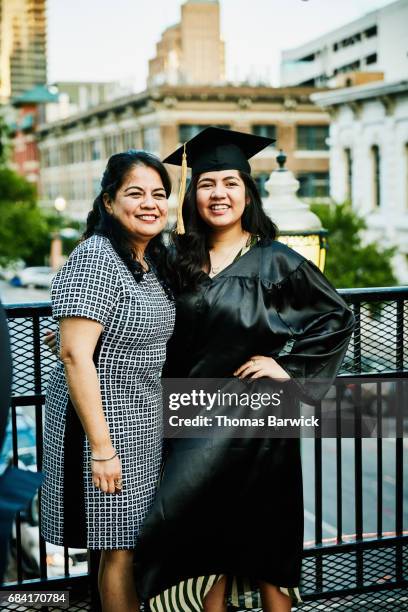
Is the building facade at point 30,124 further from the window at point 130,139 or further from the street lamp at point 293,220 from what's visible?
the street lamp at point 293,220

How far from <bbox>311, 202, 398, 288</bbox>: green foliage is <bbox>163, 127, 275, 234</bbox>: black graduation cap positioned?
21.7 meters

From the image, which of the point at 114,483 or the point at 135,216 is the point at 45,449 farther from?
the point at 135,216

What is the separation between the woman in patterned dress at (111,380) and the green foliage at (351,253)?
72.8 ft

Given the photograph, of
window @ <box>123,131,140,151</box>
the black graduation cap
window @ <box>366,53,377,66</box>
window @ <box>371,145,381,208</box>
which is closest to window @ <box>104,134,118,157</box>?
window @ <box>123,131,140,151</box>

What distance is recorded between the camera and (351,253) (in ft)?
83.0

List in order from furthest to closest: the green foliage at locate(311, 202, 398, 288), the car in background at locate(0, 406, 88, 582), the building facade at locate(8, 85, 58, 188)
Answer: the building facade at locate(8, 85, 58, 188) < the green foliage at locate(311, 202, 398, 288) < the car in background at locate(0, 406, 88, 582)

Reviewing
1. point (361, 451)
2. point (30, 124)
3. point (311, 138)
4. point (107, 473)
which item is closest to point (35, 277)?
point (311, 138)

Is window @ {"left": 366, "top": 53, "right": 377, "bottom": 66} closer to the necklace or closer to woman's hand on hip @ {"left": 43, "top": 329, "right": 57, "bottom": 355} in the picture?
the necklace

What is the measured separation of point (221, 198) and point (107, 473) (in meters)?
1.16

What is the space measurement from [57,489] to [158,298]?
0.79m

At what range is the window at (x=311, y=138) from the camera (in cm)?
5062

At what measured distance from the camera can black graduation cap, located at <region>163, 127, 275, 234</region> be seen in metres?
3.35

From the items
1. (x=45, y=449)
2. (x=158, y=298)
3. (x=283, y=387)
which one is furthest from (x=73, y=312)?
(x=283, y=387)

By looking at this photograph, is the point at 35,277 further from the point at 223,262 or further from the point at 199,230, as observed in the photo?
the point at 223,262
